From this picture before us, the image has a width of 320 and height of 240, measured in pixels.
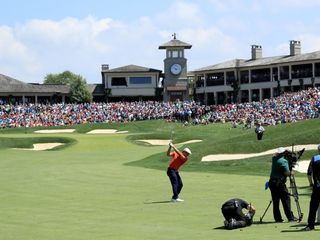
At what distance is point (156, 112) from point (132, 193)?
59.1m

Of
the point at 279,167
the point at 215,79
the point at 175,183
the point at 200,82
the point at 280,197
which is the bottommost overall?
the point at 175,183

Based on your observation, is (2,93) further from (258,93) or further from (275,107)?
(275,107)

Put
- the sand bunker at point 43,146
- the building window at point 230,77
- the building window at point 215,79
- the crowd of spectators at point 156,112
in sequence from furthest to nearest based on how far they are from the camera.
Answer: the building window at point 215,79 → the building window at point 230,77 → the crowd of spectators at point 156,112 → the sand bunker at point 43,146

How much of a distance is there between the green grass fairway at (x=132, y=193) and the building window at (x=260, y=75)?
170ft

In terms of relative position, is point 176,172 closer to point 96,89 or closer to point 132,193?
point 132,193

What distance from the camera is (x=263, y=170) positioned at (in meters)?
33.3

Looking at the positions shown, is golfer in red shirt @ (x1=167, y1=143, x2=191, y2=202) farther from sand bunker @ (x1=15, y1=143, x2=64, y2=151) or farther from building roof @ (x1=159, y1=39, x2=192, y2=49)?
building roof @ (x1=159, y1=39, x2=192, y2=49)

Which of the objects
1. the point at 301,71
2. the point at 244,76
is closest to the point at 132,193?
the point at 301,71

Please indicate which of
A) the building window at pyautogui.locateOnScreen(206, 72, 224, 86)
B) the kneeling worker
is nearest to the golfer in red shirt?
the kneeling worker

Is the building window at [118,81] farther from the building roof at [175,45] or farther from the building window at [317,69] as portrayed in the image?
the building window at [317,69]

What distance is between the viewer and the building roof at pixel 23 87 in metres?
105

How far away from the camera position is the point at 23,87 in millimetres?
106125

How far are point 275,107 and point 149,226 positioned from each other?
54.4 metres

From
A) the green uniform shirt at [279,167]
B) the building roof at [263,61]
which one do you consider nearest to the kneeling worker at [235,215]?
the green uniform shirt at [279,167]
